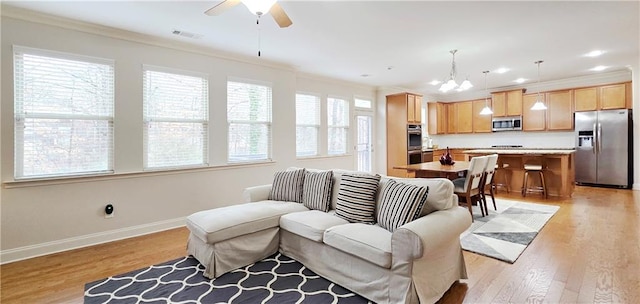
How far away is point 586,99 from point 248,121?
7433 mm

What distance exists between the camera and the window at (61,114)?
311cm

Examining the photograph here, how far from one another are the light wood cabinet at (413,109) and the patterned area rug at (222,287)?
5.35 meters

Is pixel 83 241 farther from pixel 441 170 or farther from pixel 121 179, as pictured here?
pixel 441 170

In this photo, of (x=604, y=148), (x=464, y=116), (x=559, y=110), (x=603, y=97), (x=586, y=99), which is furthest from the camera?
(x=464, y=116)

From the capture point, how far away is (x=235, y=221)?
2.72m

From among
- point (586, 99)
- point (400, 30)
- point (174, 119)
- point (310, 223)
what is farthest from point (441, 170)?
point (586, 99)

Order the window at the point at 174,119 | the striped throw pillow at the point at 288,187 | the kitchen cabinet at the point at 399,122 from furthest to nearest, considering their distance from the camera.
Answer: the kitchen cabinet at the point at 399,122 < the window at the point at 174,119 < the striped throw pillow at the point at 288,187

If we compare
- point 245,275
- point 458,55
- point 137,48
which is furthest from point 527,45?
point 137,48

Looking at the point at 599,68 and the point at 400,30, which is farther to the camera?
the point at 599,68

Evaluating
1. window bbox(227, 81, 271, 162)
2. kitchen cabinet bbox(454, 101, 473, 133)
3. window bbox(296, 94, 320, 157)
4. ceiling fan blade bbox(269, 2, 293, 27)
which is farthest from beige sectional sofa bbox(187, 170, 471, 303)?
kitchen cabinet bbox(454, 101, 473, 133)

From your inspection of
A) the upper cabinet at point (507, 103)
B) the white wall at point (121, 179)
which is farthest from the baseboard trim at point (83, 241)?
the upper cabinet at point (507, 103)

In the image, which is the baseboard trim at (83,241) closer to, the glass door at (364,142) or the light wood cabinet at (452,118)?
the glass door at (364,142)

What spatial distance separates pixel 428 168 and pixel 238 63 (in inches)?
133

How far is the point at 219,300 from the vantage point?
2.23 metres
